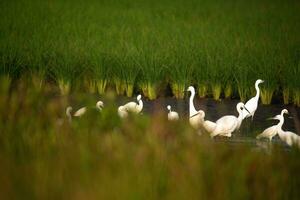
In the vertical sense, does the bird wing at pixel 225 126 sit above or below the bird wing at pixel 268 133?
above

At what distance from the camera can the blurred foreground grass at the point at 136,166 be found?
13.9 feet

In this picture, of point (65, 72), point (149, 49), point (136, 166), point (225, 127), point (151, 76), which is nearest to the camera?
point (136, 166)

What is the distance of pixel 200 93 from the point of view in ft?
43.5

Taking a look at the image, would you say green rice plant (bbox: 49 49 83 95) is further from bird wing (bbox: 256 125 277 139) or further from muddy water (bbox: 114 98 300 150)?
Answer: bird wing (bbox: 256 125 277 139)

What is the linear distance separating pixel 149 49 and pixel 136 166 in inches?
411

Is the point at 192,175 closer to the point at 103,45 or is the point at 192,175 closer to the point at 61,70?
the point at 61,70

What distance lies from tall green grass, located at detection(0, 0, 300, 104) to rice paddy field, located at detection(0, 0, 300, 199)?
28mm

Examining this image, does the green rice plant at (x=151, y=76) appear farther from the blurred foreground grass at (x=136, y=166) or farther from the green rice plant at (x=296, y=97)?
the blurred foreground grass at (x=136, y=166)

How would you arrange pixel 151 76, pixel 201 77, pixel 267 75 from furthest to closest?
pixel 201 77, pixel 151 76, pixel 267 75

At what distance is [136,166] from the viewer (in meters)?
4.48

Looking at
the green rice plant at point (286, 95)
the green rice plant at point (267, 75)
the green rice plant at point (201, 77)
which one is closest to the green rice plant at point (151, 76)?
the green rice plant at point (201, 77)

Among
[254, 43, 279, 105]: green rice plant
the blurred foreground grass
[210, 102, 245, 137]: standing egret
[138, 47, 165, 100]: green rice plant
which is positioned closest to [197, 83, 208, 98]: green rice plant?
[138, 47, 165, 100]: green rice plant

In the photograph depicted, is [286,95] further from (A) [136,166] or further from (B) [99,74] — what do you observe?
(A) [136,166]

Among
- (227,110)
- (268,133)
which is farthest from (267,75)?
(268,133)
